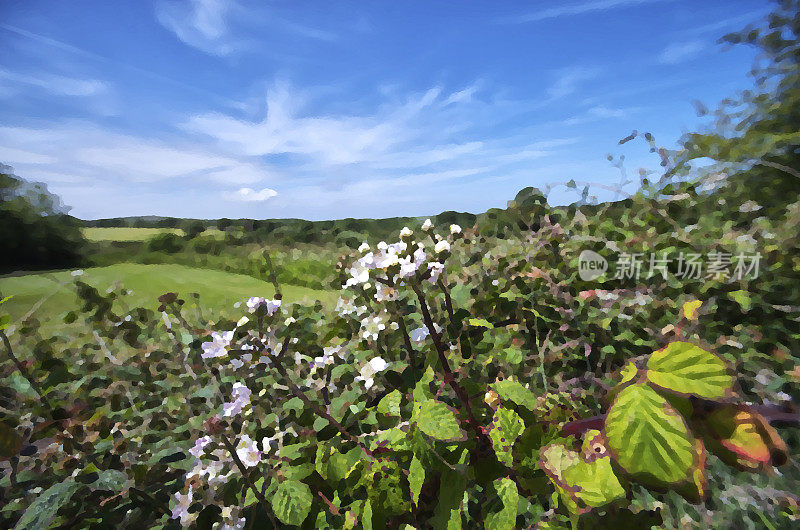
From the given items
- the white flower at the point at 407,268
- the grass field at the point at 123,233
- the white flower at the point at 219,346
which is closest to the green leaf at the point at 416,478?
the white flower at the point at 407,268

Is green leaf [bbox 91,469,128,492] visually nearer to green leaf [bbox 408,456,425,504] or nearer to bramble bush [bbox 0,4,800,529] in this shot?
bramble bush [bbox 0,4,800,529]

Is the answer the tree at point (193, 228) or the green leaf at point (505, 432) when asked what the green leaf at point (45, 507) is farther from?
the tree at point (193, 228)

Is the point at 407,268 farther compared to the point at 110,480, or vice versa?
the point at 110,480

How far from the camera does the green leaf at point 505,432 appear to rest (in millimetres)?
678

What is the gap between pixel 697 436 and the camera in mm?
430

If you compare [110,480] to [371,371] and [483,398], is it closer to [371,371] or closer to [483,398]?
[371,371]

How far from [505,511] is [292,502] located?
405 mm

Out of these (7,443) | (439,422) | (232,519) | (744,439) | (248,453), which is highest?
(744,439)

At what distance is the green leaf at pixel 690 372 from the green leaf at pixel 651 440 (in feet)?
0.06

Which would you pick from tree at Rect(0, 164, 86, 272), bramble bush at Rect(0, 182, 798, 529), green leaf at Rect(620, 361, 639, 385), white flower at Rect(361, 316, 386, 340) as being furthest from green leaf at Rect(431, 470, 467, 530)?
Result: tree at Rect(0, 164, 86, 272)

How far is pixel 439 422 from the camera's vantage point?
26.6 inches

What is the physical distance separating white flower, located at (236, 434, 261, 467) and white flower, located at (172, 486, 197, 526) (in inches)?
6.8

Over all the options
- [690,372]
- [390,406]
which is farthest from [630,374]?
[390,406]

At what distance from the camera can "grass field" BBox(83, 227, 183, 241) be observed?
624 cm
